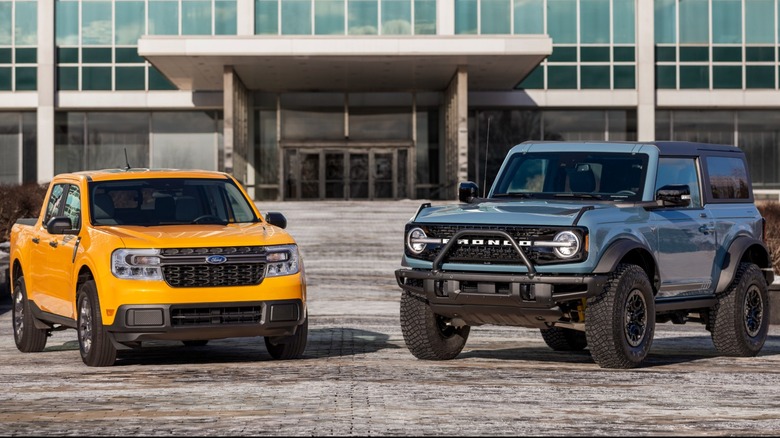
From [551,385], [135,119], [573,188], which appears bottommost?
[551,385]

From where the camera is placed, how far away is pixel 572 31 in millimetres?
54562

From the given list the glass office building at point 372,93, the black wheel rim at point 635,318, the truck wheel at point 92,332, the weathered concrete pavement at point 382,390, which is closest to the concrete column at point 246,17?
the glass office building at point 372,93

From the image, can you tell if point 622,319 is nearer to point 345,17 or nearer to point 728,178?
point 728,178

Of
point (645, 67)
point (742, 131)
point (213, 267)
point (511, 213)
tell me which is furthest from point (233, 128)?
point (511, 213)

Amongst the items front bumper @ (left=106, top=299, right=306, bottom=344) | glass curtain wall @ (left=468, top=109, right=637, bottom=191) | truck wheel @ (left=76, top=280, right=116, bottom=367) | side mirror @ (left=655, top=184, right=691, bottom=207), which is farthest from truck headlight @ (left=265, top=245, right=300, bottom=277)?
glass curtain wall @ (left=468, top=109, right=637, bottom=191)

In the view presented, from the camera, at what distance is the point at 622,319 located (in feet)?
37.8

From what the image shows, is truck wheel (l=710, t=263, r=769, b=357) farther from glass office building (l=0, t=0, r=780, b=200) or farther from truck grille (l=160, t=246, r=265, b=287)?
glass office building (l=0, t=0, r=780, b=200)

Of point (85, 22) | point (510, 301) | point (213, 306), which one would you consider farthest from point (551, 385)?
point (85, 22)

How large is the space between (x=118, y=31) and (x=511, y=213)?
45.6 metres

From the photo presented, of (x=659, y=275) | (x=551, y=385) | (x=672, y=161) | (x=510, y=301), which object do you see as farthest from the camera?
(x=672, y=161)

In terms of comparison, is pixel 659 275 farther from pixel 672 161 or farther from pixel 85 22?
pixel 85 22

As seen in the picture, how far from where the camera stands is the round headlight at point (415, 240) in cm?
1218

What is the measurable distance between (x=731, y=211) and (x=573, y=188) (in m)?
1.99

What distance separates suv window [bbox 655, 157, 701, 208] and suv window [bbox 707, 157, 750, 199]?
0.27 m
